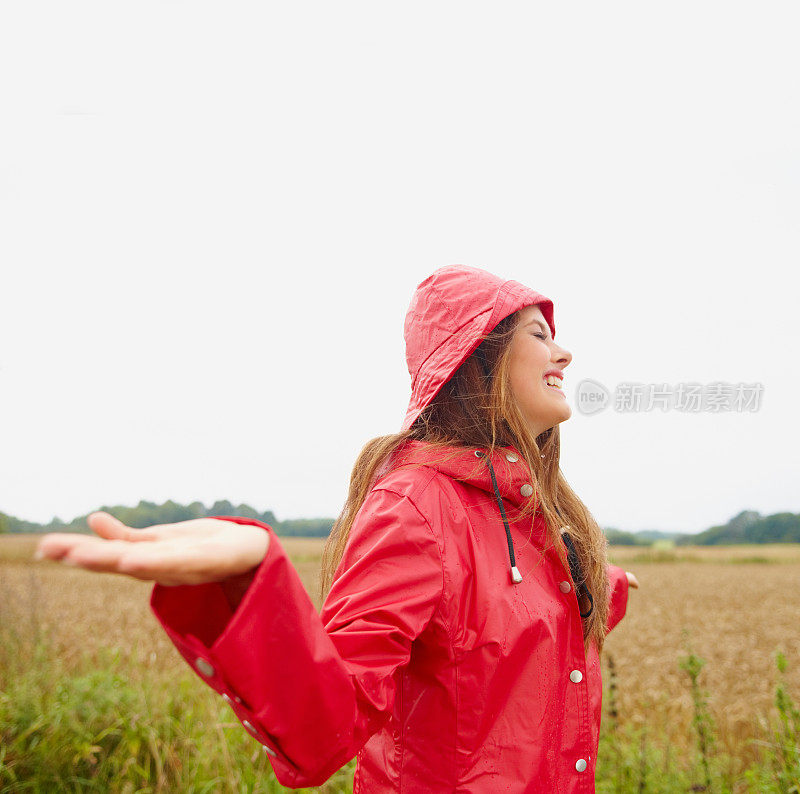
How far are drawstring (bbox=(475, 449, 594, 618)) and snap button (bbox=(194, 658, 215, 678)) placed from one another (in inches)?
30.8

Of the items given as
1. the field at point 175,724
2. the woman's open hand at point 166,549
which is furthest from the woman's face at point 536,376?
the field at point 175,724

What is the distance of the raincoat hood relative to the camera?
6.07 ft

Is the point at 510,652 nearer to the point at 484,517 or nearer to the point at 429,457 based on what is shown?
the point at 484,517

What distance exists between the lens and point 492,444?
5.69 ft

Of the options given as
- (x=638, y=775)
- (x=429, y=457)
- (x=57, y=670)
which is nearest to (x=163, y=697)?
(x=57, y=670)

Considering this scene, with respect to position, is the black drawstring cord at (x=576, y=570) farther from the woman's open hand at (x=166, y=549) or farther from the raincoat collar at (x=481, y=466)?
the woman's open hand at (x=166, y=549)

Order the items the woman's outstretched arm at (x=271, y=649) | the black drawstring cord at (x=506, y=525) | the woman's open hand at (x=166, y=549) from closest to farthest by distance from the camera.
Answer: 1. the woman's open hand at (x=166, y=549)
2. the woman's outstretched arm at (x=271, y=649)
3. the black drawstring cord at (x=506, y=525)

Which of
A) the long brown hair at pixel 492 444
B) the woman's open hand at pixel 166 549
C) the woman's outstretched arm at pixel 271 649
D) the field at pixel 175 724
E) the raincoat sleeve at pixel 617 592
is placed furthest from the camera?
the field at pixel 175 724

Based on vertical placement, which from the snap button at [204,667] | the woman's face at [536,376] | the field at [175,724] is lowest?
the field at [175,724]

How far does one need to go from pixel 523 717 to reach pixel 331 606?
1.66ft

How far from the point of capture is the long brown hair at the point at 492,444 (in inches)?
69.4

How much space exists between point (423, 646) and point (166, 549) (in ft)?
2.53

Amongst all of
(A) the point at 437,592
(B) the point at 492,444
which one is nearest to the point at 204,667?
(A) the point at 437,592

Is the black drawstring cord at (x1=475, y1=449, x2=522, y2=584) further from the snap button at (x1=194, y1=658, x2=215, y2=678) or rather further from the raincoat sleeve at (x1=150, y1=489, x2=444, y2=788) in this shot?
the snap button at (x1=194, y1=658, x2=215, y2=678)
